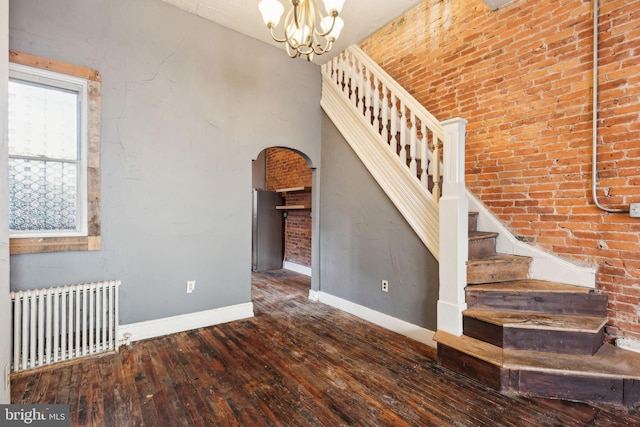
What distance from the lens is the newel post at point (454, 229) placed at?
8.32 ft

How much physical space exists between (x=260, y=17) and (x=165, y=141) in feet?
5.72

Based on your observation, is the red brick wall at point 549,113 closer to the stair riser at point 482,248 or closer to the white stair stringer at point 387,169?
the stair riser at point 482,248

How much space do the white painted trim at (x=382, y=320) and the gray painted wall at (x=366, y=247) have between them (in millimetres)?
52

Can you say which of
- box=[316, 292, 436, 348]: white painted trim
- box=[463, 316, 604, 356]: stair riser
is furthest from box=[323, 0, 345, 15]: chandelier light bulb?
box=[316, 292, 436, 348]: white painted trim

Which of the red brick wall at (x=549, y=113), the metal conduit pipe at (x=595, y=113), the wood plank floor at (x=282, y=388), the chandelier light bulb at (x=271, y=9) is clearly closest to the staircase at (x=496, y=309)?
the wood plank floor at (x=282, y=388)

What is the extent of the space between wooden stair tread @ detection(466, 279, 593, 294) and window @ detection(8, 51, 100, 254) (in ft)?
11.4

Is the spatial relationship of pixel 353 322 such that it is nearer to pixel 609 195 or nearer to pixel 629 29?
pixel 609 195

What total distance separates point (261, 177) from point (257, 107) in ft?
12.1

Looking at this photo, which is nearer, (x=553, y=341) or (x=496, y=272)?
(x=553, y=341)

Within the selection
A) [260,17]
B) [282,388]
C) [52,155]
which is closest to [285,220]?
[260,17]

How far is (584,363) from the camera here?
2080 mm

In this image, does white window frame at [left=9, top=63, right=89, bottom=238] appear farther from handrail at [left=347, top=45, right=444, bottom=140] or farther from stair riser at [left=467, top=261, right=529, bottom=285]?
stair riser at [left=467, top=261, right=529, bottom=285]

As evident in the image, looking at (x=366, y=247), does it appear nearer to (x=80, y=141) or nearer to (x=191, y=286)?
(x=191, y=286)

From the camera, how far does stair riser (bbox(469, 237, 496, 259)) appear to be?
277 centimetres
